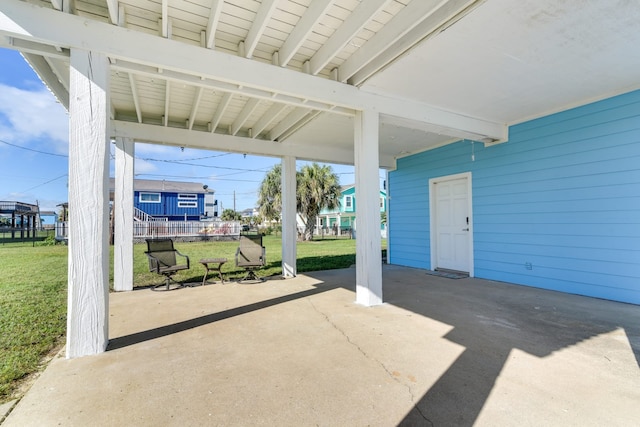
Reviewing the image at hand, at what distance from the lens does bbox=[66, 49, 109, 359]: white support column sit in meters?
2.45

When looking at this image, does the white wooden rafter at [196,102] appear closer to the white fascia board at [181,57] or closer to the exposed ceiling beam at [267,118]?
the white fascia board at [181,57]

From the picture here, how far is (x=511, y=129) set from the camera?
544 centimetres

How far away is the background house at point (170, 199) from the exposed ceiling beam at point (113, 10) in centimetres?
2196

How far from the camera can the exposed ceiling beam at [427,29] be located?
2509 mm

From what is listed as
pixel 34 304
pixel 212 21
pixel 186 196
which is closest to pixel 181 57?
pixel 212 21

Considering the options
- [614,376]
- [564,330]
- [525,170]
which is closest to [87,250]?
[614,376]

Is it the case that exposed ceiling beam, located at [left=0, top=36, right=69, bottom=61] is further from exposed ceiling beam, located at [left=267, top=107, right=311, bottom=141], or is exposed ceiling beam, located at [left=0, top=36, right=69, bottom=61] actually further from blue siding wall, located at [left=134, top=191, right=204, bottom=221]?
blue siding wall, located at [left=134, top=191, right=204, bottom=221]

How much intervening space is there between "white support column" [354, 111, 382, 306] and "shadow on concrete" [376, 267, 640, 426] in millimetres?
496

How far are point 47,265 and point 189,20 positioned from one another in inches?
314

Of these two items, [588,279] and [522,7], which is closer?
[522,7]

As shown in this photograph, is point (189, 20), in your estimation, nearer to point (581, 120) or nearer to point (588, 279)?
point (581, 120)

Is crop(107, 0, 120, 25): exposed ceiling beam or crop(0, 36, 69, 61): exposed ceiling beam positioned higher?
crop(107, 0, 120, 25): exposed ceiling beam

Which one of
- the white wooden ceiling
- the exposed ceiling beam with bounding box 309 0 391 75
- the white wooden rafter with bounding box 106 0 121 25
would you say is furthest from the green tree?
the white wooden rafter with bounding box 106 0 121 25

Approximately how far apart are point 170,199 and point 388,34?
24.5 meters
